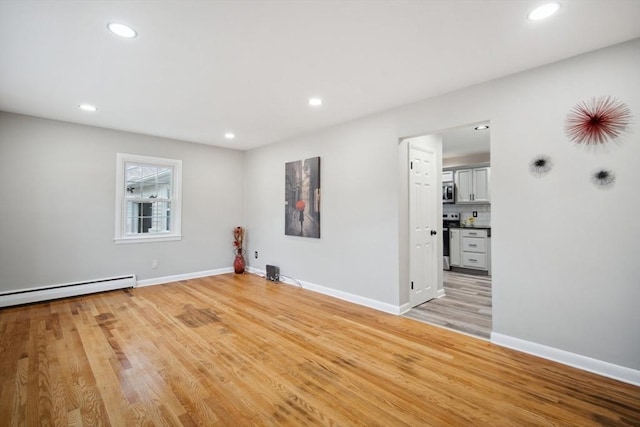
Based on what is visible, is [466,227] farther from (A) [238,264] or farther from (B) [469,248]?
(A) [238,264]

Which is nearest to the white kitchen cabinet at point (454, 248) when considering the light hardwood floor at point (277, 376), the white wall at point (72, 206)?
the light hardwood floor at point (277, 376)

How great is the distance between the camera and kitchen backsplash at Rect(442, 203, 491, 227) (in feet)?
20.8

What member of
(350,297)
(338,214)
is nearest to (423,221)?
(338,214)

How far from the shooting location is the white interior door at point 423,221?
3.69 metres

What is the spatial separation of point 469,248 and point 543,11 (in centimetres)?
497

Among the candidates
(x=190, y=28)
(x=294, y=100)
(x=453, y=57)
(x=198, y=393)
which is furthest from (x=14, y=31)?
(x=453, y=57)

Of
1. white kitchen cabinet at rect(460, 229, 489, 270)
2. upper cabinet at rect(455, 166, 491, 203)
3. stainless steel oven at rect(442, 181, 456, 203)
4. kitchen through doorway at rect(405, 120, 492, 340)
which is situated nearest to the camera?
kitchen through doorway at rect(405, 120, 492, 340)

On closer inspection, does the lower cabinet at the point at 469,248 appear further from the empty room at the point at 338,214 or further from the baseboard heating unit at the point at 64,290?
the baseboard heating unit at the point at 64,290

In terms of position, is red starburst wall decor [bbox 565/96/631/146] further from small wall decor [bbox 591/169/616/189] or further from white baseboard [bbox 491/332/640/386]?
white baseboard [bbox 491/332/640/386]

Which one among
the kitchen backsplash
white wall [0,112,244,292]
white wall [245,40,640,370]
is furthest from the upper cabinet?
white wall [0,112,244,292]

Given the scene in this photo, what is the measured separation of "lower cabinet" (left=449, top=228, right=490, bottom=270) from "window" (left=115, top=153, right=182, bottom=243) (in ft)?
18.6

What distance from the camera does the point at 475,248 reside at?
5910 mm

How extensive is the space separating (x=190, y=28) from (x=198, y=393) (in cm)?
257

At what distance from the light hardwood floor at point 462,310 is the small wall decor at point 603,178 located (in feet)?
5.48
